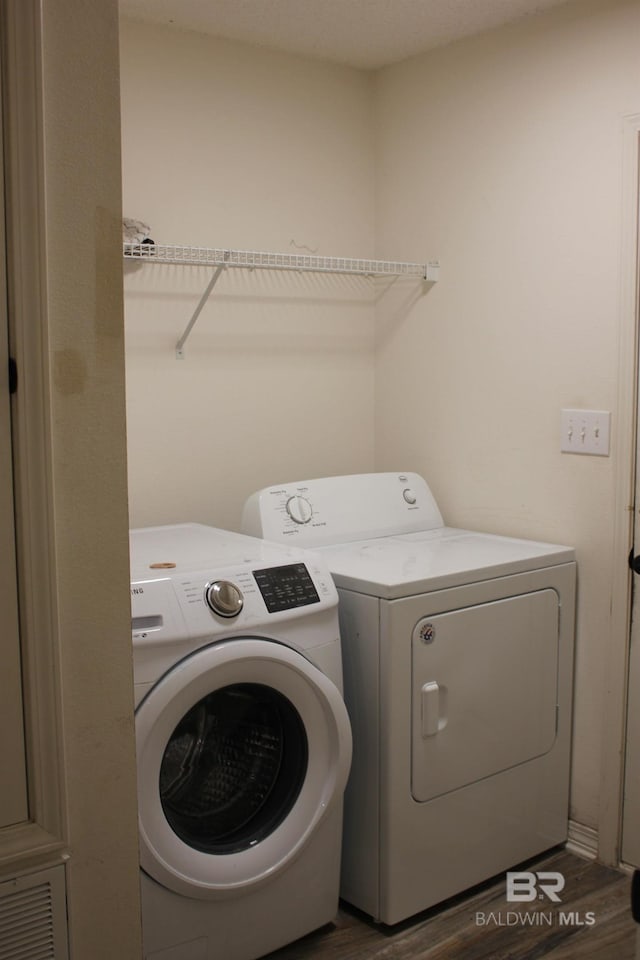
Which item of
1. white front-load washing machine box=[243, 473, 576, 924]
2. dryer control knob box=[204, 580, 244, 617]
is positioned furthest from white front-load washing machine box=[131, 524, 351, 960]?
white front-load washing machine box=[243, 473, 576, 924]

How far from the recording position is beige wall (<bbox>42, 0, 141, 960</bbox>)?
42.9 inches

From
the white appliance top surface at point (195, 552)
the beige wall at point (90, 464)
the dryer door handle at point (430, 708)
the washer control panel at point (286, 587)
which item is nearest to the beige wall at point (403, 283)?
the white appliance top surface at point (195, 552)

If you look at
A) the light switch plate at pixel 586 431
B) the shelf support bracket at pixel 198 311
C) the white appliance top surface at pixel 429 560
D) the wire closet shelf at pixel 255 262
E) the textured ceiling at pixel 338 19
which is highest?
the textured ceiling at pixel 338 19

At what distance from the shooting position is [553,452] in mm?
2561

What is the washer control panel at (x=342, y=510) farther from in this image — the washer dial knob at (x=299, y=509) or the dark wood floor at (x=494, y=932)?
the dark wood floor at (x=494, y=932)

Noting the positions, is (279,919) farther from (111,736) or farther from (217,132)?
(217,132)

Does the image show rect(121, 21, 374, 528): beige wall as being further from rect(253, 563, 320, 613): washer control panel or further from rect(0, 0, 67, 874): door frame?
rect(0, 0, 67, 874): door frame

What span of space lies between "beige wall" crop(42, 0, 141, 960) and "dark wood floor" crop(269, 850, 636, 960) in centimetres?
110

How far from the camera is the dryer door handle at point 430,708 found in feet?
7.12

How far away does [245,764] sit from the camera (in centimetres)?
208

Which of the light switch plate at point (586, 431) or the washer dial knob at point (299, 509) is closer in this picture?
the light switch plate at point (586, 431)

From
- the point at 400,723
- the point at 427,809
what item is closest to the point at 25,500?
the point at 400,723

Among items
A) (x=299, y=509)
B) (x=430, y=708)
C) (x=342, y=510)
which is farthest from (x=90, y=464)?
(x=342, y=510)

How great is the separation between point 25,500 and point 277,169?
6.65 ft
